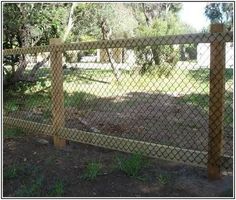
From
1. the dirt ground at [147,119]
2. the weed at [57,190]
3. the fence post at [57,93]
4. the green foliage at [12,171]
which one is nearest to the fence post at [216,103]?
the dirt ground at [147,119]

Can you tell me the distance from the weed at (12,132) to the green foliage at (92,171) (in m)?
1.83

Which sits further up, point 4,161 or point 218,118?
point 218,118

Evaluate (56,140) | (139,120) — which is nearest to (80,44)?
(56,140)

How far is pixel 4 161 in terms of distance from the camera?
461cm

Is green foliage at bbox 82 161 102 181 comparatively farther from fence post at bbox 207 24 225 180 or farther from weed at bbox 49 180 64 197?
fence post at bbox 207 24 225 180

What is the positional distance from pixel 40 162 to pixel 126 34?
17.7 metres

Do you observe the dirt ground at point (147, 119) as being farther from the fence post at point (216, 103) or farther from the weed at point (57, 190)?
the weed at point (57, 190)

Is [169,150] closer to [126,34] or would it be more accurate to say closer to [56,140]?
[56,140]

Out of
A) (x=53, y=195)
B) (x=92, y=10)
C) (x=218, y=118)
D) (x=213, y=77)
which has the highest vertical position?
(x=92, y=10)

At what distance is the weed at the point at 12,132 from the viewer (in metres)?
5.75

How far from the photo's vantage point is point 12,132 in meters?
5.91

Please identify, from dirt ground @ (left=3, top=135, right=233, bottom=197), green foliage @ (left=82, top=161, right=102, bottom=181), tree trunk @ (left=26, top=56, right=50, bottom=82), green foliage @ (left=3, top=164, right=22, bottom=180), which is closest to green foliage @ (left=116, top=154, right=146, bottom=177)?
dirt ground @ (left=3, top=135, right=233, bottom=197)

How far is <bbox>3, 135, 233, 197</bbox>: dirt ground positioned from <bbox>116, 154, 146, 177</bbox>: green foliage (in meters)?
0.05

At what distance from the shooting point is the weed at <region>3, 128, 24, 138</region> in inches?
226
